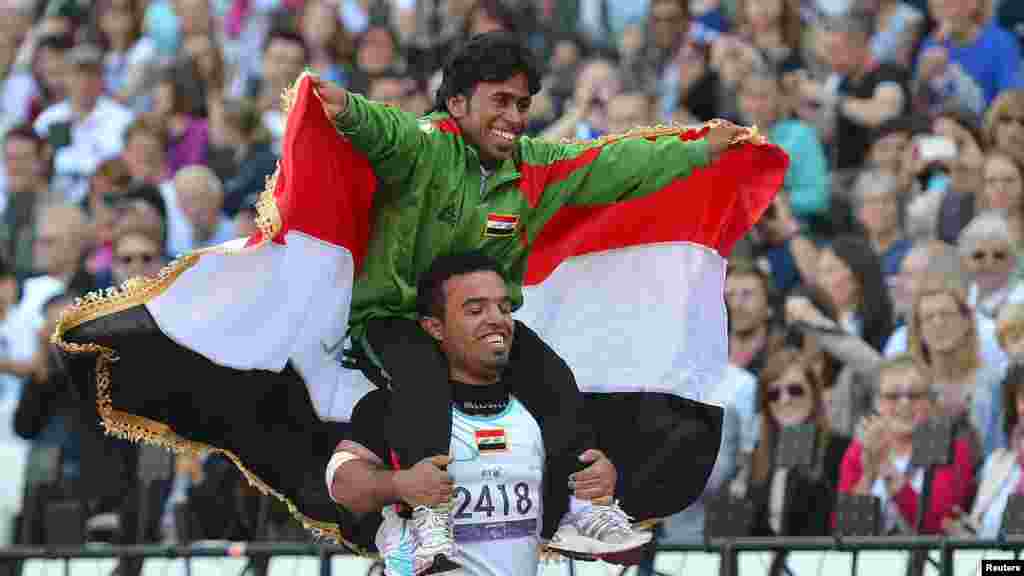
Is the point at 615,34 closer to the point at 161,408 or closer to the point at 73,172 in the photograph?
the point at 73,172

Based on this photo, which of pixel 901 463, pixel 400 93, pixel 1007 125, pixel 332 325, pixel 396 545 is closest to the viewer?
pixel 396 545

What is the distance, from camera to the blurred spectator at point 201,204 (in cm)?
1438

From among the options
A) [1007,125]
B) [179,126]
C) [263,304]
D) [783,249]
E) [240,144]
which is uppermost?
[179,126]

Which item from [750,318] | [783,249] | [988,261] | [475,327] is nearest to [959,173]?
[783,249]

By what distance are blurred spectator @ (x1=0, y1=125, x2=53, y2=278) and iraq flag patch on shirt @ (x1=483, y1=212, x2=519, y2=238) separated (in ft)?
24.3

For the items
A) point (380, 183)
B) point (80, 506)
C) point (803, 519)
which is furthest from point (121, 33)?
point (380, 183)

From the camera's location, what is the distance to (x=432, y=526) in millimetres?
7910

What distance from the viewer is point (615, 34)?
56.0 feet

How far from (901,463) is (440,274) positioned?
319 centimetres

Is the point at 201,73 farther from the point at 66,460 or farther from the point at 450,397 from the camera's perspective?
the point at 450,397

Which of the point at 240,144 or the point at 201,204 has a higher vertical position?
the point at 240,144

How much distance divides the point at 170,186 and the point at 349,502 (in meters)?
7.44

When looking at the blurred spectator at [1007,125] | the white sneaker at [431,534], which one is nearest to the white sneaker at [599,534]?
the white sneaker at [431,534]

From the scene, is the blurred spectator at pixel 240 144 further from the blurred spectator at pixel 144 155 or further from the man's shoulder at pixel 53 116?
the man's shoulder at pixel 53 116
